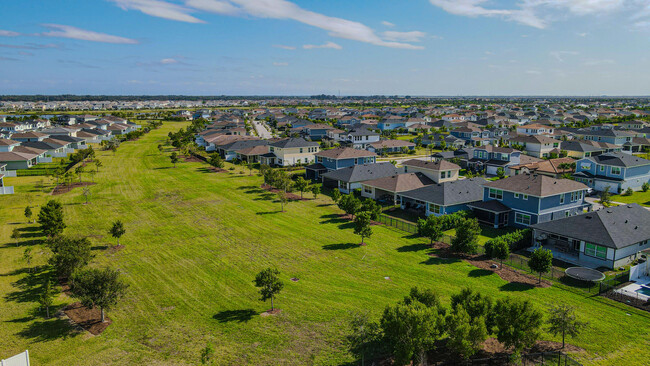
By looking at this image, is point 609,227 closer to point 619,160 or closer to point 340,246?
point 340,246

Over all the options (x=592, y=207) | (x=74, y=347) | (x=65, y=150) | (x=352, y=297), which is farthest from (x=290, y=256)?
(x=65, y=150)

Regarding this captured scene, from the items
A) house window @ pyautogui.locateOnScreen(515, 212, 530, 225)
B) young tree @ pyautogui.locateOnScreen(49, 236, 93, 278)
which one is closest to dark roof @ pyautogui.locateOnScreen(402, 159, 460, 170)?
house window @ pyautogui.locateOnScreen(515, 212, 530, 225)

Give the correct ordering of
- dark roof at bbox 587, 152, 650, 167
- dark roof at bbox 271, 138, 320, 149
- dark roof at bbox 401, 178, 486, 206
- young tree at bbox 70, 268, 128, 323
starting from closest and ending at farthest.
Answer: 1. young tree at bbox 70, 268, 128, 323
2. dark roof at bbox 401, 178, 486, 206
3. dark roof at bbox 587, 152, 650, 167
4. dark roof at bbox 271, 138, 320, 149

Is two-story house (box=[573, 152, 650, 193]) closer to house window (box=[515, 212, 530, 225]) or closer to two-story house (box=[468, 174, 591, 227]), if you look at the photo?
two-story house (box=[468, 174, 591, 227])

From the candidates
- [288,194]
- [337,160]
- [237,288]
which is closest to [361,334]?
[237,288]

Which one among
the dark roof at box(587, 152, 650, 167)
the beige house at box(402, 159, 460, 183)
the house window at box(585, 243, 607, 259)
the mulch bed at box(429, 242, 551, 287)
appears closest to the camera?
the mulch bed at box(429, 242, 551, 287)
